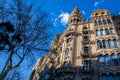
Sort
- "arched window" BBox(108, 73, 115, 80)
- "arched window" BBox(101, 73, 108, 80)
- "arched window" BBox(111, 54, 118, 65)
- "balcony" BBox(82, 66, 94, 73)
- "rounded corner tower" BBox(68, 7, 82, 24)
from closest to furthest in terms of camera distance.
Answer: "arched window" BBox(108, 73, 115, 80) < "arched window" BBox(101, 73, 108, 80) < "balcony" BBox(82, 66, 94, 73) < "arched window" BBox(111, 54, 118, 65) < "rounded corner tower" BBox(68, 7, 82, 24)

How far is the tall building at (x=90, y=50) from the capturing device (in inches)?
1232

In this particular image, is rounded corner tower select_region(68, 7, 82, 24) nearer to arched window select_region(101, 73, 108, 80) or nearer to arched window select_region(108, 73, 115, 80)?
arched window select_region(101, 73, 108, 80)

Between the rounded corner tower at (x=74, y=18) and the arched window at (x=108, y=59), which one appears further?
the rounded corner tower at (x=74, y=18)

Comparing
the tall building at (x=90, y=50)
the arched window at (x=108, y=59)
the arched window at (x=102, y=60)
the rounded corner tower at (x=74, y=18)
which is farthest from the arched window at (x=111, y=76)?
the rounded corner tower at (x=74, y=18)

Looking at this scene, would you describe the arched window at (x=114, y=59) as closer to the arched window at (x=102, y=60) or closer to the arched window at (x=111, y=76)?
the arched window at (x=102, y=60)

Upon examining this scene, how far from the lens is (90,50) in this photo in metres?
35.7

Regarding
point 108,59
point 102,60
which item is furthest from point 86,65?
point 108,59

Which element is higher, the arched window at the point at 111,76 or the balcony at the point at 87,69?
the balcony at the point at 87,69

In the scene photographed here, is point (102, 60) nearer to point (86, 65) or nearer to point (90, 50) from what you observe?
point (86, 65)

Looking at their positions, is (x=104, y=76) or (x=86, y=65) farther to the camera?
(x=86, y=65)

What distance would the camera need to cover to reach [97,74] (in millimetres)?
30922

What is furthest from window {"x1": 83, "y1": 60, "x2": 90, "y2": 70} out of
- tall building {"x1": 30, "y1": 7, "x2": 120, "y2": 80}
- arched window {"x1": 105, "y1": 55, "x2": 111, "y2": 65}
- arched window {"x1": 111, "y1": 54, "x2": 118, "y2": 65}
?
arched window {"x1": 111, "y1": 54, "x2": 118, "y2": 65}

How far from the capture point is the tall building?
31297 millimetres

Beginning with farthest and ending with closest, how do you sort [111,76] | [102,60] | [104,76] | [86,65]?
[86,65] → [102,60] → [104,76] → [111,76]
